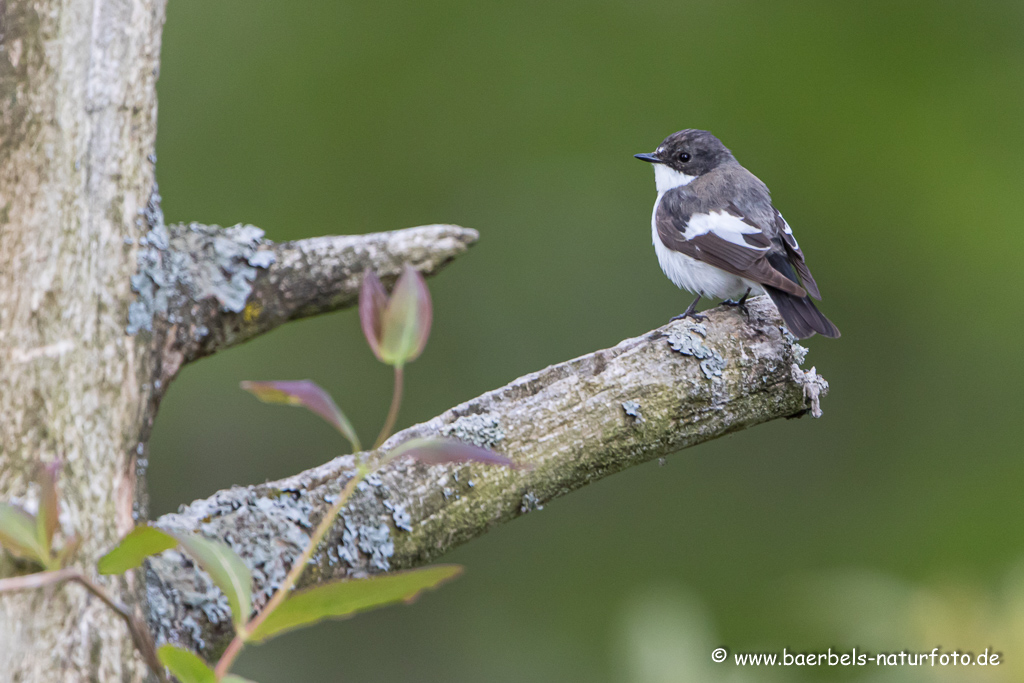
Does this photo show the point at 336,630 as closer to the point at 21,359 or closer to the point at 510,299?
the point at 510,299

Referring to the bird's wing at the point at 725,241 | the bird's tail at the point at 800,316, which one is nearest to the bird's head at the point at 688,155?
the bird's wing at the point at 725,241

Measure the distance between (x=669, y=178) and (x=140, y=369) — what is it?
79.0 inches

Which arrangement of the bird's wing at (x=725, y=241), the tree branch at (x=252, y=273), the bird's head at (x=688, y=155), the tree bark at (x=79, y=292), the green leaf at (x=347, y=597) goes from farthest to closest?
1. the bird's head at (x=688, y=155)
2. the bird's wing at (x=725, y=241)
3. the tree branch at (x=252, y=273)
4. the tree bark at (x=79, y=292)
5. the green leaf at (x=347, y=597)

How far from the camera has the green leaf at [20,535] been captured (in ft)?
1.63

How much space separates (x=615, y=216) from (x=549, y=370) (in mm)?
2156

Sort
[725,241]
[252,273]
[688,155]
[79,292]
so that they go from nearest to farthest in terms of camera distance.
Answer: [79,292] → [252,273] → [725,241] → [688,155]

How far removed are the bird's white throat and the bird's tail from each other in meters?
0.83

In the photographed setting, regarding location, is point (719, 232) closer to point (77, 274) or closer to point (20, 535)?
point (77, 274)

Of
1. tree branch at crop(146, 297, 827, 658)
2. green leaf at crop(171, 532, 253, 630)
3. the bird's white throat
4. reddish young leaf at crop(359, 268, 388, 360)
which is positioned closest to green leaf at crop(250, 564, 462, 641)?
green leaf at crop(171, 532, 253, 630)

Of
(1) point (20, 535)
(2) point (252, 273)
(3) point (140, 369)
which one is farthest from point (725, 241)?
(1) point (20, 535)

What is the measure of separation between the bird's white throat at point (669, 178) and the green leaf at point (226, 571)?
7.30ft

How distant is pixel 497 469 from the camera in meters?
1.08

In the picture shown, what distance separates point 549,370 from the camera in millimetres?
1166

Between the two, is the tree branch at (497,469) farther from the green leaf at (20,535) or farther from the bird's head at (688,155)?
the bird's head at (688,155)
